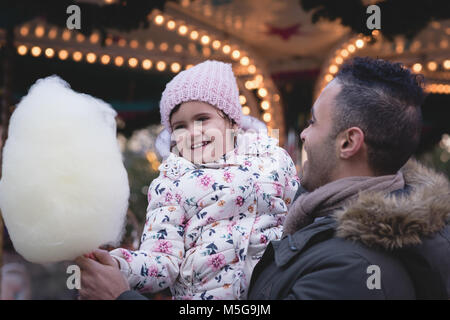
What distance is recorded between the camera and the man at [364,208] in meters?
1.43

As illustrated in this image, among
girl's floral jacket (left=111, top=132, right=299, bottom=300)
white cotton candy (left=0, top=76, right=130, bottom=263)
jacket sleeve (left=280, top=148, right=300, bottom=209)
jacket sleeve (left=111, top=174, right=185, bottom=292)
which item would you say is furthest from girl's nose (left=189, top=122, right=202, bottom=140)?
white cotton candy (left=0, top=76, right=130, bottom=263)

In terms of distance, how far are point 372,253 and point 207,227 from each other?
64cm

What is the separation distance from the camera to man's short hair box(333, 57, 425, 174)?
1599 millimetres

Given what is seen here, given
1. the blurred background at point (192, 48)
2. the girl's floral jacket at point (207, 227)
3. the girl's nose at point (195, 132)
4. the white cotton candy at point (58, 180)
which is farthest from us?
the blurred background at point (192, 48)

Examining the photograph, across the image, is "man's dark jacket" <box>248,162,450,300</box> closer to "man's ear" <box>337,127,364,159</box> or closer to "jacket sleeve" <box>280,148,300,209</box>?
"man's ear" <box>337,127,364,159</box>

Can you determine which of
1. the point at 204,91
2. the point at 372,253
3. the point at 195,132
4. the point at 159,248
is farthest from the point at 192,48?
the point at 372,253

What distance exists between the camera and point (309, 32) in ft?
17.8

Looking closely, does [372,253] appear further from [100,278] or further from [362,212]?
[100,278]

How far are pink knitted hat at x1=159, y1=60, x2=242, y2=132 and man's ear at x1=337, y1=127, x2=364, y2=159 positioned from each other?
0.63m

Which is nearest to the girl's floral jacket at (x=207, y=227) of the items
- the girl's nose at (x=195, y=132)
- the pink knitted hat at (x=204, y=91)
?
the girl's nose at (x=195, y=132)

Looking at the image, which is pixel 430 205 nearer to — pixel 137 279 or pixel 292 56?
pixel 137 279

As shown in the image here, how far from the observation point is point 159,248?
1.75 metres

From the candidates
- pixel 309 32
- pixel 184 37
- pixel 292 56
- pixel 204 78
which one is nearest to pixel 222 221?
pixel 204 78

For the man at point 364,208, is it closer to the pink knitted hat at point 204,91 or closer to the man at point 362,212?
the man at point 362,212
